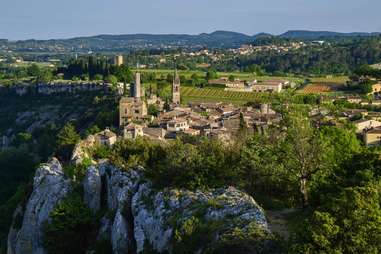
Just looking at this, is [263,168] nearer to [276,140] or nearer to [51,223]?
[276,140]

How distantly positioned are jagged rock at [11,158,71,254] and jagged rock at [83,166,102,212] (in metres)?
1.31

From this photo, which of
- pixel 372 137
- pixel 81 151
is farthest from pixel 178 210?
pixel 372 137

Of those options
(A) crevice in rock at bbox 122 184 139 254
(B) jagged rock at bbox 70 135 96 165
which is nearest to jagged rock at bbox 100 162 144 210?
(A) crevice in rock at bbox 122 184 139 254

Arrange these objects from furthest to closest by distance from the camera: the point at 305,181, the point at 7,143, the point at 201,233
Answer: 1. the point at 7,143
2. the point at 305,181
3. the point at 201,233

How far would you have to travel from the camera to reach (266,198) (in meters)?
24.0

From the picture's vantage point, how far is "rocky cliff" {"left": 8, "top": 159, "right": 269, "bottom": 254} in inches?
706

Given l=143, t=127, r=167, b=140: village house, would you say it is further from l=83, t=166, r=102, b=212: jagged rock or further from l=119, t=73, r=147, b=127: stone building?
l=83, t=166, r=102, b=212: jagged rock

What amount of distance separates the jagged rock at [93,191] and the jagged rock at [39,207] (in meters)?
1.31

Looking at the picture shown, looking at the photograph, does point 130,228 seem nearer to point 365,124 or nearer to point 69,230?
point 69,230

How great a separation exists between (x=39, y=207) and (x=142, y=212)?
9.41 m

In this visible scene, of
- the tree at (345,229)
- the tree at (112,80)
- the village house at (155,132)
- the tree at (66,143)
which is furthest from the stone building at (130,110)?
the tree at (345,229)

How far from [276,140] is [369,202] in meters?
11.9

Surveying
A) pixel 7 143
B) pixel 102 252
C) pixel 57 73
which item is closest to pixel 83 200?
pixel 102 252

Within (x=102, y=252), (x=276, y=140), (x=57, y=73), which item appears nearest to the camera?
(x=102, y=252)
